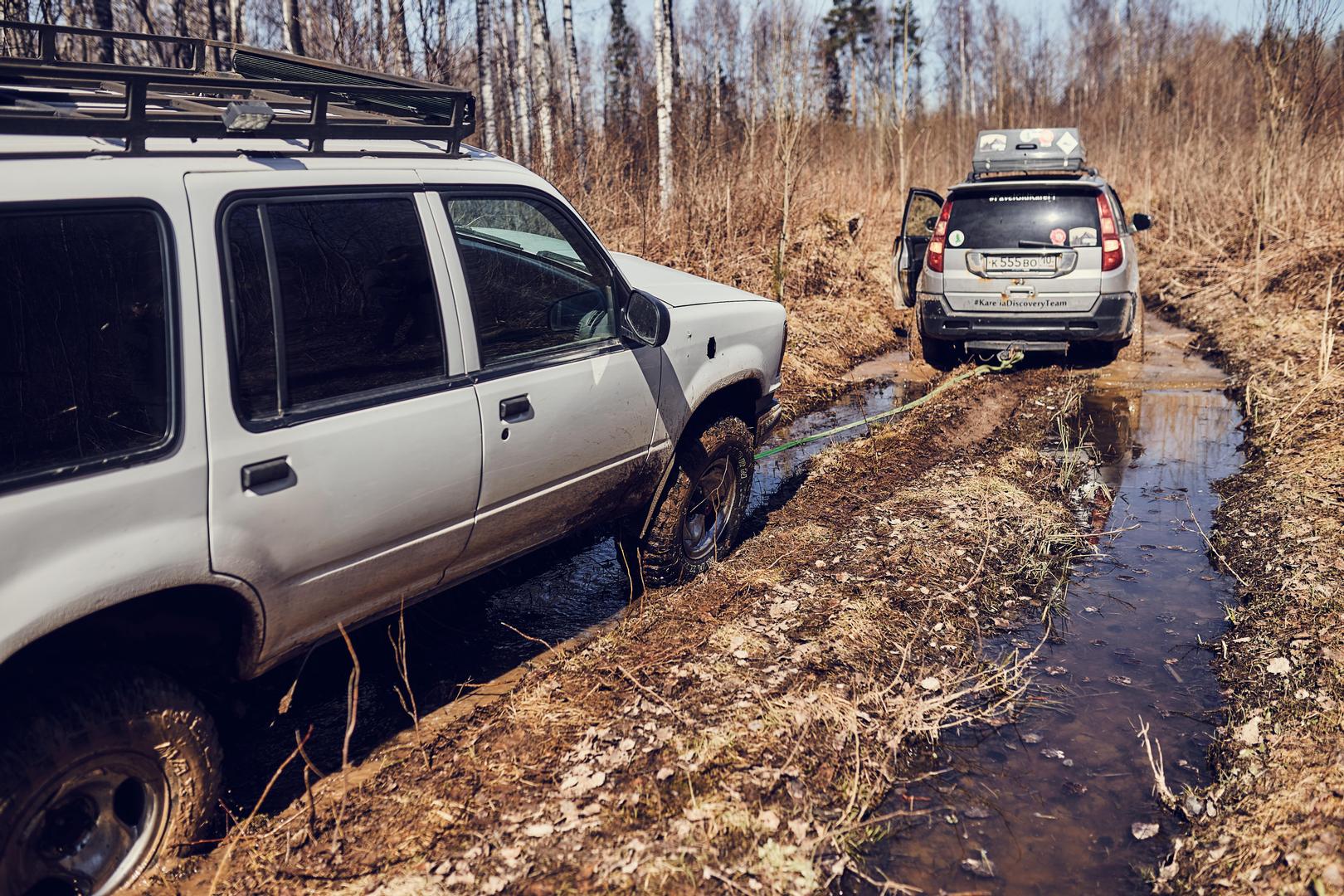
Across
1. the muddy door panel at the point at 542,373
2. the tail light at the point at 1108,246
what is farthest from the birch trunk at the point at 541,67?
the muddy door panel at the point at 542,373

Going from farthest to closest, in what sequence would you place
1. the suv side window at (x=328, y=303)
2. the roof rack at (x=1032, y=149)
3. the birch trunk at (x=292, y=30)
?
1. the roof rack at (x=1032, y=149)
2. the birch trunk at (x=292, y=30)
3. the suv side window at (x=328, y=303)

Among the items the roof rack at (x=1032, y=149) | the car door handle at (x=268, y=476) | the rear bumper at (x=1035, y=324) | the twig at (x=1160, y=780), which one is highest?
the roof rack at (x=1032, y=149)

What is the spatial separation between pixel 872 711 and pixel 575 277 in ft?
6.76

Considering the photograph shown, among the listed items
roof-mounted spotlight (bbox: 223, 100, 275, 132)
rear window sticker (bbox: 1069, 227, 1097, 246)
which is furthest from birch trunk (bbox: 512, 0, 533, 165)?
roof-mounted spotlight (bbox: 223, 100, 275, 132)

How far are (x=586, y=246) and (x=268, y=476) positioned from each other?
5.81 ft

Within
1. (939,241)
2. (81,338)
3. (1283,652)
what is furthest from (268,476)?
(939,241)

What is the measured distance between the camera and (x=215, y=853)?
2.96 meters

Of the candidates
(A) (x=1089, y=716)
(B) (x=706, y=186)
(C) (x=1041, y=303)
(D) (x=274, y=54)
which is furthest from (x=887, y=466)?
(B) (x=706, y=186)

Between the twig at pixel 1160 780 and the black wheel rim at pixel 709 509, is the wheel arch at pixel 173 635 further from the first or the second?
the twig at pixel 1160 780

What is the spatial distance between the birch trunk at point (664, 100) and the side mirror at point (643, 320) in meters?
7.97

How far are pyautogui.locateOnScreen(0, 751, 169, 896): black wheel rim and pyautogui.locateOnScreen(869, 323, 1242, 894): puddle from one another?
6.84 ft

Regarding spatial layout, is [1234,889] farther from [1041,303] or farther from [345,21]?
[345,21]

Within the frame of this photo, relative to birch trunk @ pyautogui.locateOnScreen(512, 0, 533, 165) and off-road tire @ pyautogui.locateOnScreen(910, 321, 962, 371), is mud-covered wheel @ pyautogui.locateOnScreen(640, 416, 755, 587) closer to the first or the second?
off-road tire @ pyautogui.locateOnScreen(910, 321, 962, 371)

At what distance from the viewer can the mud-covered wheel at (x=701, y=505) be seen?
4.71 m
